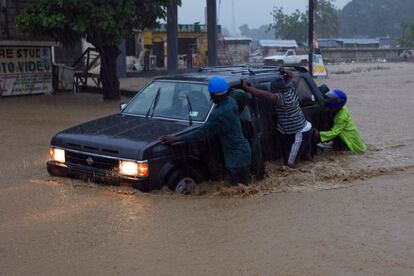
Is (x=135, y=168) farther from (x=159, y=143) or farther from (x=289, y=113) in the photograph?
(x=289, y=113)

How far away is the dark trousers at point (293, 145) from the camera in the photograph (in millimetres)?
7738

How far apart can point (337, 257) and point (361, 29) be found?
139072 millimetres

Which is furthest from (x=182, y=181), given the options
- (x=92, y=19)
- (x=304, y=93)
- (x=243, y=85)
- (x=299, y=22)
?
(x=299, y=22)

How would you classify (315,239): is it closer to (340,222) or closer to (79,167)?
(340,222)

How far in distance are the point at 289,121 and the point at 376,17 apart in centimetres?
13580

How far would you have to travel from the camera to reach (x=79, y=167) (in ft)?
21.2

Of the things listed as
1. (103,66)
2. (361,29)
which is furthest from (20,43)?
(361,29)

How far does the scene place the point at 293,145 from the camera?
7.79 metres

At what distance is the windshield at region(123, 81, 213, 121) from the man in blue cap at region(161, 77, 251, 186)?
1.47 feet

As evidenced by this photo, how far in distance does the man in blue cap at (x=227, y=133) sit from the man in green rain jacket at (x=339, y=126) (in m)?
2.63

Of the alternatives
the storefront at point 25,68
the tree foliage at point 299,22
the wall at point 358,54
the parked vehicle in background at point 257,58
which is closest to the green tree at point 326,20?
the tree foliage at point 299,22

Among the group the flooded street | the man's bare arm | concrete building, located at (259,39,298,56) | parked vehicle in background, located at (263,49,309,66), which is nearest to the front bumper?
the flooded street

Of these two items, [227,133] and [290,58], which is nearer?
[227,133]

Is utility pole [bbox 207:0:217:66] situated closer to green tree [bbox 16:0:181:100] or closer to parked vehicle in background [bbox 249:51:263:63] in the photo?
green tree [bbox 16:0:181:100]
